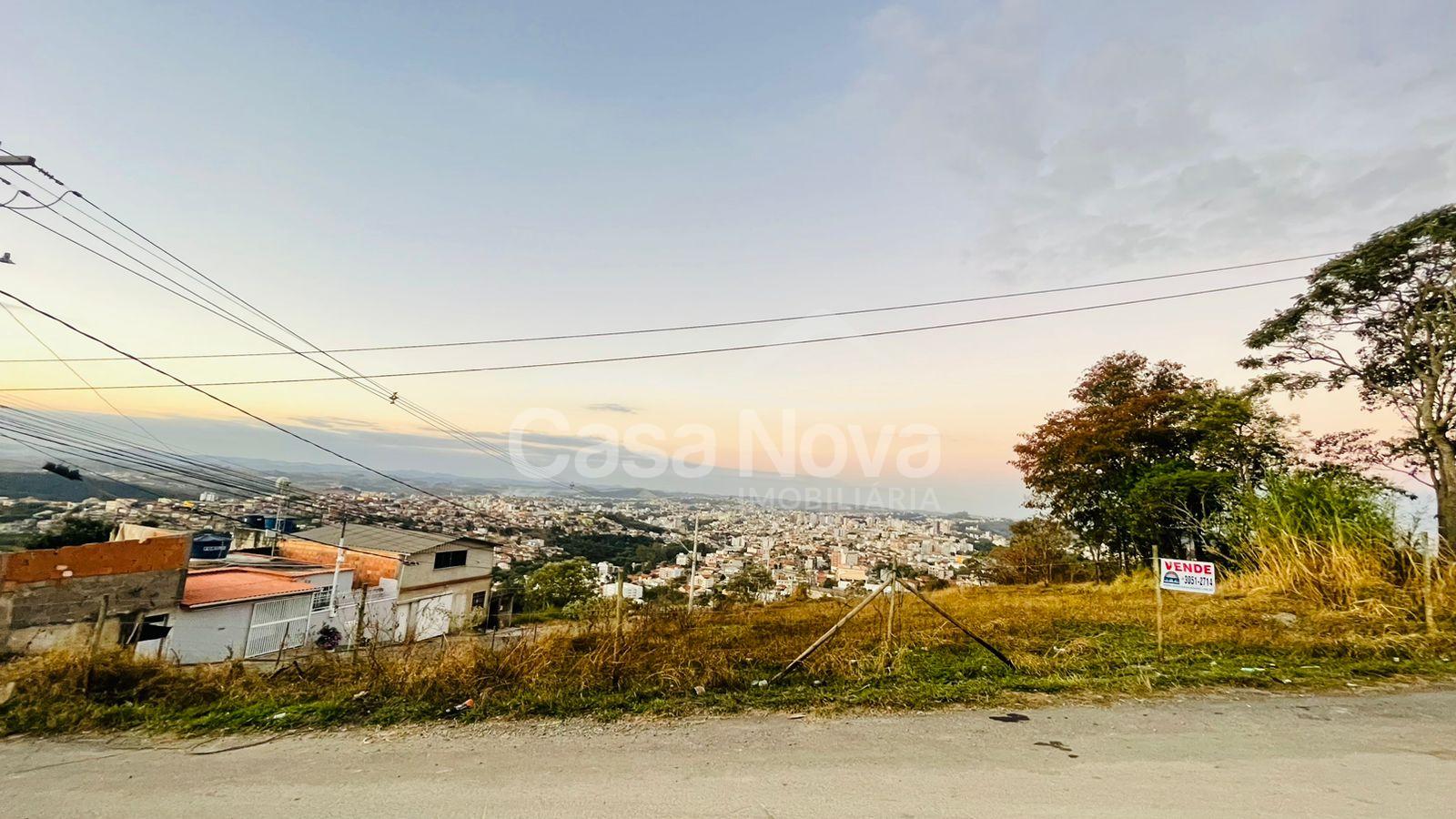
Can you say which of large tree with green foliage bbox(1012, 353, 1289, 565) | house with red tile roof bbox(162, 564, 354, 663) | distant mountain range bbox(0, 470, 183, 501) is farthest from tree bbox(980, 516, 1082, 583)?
distant mountain range bbox(0, 470, 183, 501)

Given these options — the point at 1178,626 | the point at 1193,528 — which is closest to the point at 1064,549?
the point at 1193,528

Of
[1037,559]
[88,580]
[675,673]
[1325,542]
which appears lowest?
[88,580]

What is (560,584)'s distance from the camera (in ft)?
71.9

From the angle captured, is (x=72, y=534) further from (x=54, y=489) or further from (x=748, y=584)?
(x=748, y=584)

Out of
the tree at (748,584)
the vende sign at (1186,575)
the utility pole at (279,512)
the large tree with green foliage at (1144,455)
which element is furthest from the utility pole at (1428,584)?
the utility pole at (279,512)

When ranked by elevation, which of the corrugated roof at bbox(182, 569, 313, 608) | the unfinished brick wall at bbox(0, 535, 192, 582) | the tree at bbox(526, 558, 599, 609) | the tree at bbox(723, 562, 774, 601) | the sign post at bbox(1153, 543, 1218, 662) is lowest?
the tree at bbox(526, 558, 599, 609)

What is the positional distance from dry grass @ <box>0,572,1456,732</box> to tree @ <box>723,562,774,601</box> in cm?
943

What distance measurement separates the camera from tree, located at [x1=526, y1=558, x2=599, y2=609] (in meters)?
21.8

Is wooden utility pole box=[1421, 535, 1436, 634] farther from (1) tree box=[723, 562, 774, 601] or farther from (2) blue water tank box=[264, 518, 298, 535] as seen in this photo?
(2) blue water tank box=[264, 518, 298, 535]

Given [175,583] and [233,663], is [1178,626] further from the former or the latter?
[175,583]

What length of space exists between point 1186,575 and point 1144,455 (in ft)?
40.6

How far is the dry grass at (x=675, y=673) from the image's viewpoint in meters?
4.38

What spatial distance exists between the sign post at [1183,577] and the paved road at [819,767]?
158 centimetres

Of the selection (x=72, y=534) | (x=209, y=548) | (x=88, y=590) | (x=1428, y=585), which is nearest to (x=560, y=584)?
(x=209, y=548)
